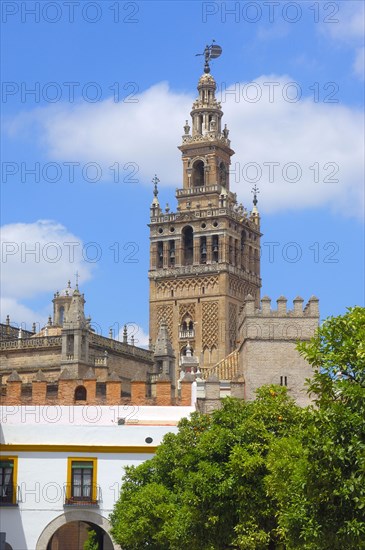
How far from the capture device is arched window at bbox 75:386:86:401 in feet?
159

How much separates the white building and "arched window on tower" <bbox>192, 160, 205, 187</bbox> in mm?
58646

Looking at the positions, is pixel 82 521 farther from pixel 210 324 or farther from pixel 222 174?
pixel 222 174

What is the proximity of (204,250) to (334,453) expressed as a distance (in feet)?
250

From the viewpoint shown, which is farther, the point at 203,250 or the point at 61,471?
the point at 203,250

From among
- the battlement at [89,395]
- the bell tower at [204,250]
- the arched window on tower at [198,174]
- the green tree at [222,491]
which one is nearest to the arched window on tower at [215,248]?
the bell tower at [204,250]

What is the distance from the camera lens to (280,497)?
28078mm

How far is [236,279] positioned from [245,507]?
6632 cm

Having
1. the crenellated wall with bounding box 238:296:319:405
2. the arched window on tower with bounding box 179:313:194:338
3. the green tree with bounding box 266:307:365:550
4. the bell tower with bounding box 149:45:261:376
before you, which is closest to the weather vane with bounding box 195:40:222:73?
the bell tower with bounding box 149:45:261:376

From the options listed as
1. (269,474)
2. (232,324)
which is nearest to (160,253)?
(232,324)

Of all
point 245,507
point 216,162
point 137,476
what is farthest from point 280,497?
point 216,162

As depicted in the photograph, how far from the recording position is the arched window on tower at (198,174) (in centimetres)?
10169

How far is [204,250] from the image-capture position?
98500mm

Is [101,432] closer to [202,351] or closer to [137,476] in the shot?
[137,476]

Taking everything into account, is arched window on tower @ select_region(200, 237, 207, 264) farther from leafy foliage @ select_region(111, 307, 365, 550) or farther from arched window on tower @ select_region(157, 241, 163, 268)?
leafy foliage @ select_region(111, 307, 365, 550)
